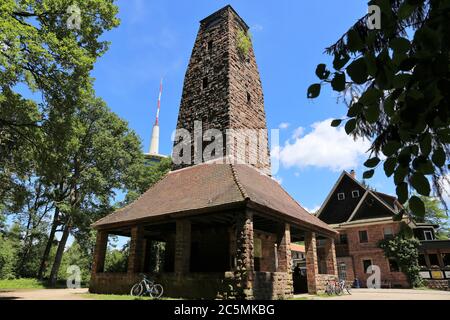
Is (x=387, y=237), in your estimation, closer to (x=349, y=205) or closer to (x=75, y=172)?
(x=349, y=205)

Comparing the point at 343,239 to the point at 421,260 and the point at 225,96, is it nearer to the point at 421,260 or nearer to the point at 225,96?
the point at 421,260

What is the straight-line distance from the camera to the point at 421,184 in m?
1.50

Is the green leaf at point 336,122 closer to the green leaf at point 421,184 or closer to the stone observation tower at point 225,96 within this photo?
the green leaf at point 421,184

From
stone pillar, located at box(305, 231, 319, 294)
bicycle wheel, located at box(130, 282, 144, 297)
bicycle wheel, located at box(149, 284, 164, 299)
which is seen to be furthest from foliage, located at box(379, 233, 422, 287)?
bicycle wheel, located at box(130, 282, 144, 297)

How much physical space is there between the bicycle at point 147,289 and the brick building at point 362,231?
57.6ft

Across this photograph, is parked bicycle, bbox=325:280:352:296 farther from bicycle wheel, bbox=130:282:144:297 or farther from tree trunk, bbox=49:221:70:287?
tree trunk, bbox=49:221:70:287

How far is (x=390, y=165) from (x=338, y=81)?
1.90 ft

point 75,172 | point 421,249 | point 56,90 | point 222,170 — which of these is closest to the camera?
point 56,90

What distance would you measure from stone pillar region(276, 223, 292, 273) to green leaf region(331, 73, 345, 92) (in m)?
11.1
